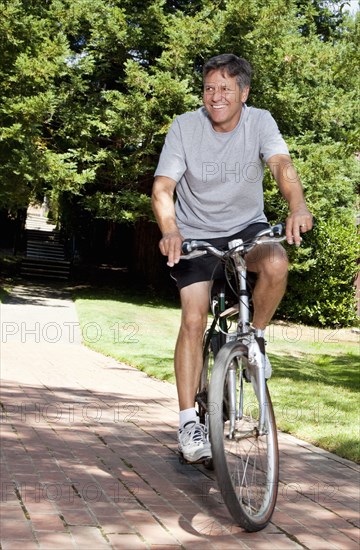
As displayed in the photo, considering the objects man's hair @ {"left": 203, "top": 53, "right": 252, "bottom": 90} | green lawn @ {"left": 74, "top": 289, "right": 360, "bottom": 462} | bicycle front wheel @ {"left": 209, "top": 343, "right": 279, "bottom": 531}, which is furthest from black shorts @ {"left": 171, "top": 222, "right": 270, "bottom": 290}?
green lawn @ {"left": 74, "top": 289, "right": 360, "bottom": 462}

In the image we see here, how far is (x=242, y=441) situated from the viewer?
3967 millimetres

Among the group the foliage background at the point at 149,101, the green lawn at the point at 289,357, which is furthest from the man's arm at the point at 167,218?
the foliage background at the point at 149,101

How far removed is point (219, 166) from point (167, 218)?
430 mm

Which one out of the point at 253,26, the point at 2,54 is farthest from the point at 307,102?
the point at 2,54

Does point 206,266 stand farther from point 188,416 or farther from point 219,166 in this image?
point 188,416

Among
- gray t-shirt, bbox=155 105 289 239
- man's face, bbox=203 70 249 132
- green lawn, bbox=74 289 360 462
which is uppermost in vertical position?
man's face, bbox=203 70 249 132

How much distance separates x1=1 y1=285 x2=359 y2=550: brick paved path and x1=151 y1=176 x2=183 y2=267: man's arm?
1264 millimetres

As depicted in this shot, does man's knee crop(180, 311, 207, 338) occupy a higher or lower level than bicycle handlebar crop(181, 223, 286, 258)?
lower

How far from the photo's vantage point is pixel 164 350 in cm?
1312

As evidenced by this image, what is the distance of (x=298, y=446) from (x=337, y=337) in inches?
600

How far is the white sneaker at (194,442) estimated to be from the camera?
13.0ft

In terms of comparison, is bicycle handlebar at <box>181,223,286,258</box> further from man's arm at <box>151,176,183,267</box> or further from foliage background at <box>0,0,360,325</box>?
foliage background at <box>0,0,360,325</box>

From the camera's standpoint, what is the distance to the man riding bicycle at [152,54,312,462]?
4094 millimetres

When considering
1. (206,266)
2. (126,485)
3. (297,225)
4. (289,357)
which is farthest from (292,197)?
(289,357)
